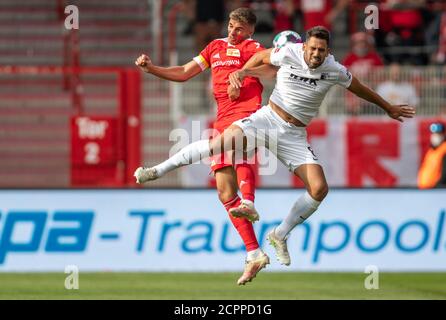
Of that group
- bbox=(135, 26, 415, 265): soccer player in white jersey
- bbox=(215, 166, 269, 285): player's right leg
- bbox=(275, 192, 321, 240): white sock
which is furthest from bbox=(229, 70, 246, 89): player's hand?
bbox=(275, 192, 321, 240): white sock

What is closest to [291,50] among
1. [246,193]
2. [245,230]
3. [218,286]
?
[246,193]

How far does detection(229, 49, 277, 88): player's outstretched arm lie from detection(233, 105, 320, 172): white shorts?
0.49m

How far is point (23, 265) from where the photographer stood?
62.7 feet

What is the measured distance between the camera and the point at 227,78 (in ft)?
51.3

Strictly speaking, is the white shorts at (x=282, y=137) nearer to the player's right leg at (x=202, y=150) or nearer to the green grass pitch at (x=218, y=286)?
the player's right leg at (x=202, y=150)

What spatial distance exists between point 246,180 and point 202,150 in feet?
2.10

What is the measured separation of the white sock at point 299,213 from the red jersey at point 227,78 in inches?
46.4

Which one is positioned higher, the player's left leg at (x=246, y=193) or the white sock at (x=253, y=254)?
the player's left leg at (x=246, y=193)

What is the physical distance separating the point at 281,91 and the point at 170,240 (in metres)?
4.56

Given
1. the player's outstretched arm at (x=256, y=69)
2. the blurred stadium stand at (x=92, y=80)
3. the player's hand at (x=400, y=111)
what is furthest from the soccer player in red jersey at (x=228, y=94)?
the blurred stadium stand at (x=92, y=80)

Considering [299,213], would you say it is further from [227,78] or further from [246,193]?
[227,78]

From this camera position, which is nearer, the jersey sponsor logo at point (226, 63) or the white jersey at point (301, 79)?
the white jersey at point (301, 79)

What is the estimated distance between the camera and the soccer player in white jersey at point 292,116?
590 inches

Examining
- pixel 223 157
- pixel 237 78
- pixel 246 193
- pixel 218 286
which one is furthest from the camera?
pixel 218 286
